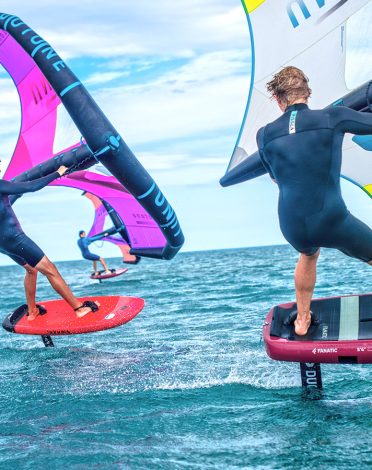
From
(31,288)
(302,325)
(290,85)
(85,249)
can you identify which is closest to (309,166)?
(290,85)

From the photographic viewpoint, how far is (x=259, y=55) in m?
6.46

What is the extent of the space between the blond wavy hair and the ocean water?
204 centimetres

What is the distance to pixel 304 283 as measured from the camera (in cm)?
460

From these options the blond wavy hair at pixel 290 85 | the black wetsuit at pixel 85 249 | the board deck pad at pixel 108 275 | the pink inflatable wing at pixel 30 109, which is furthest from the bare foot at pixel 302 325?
the board deck pad at pixel 108 275

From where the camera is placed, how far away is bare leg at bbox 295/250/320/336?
457 cm

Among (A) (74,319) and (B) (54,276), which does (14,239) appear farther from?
(A) (74,319)

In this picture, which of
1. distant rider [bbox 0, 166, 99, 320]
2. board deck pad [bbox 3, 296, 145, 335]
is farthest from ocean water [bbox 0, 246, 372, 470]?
distant rider [bbox 0, 166, 99, 320]

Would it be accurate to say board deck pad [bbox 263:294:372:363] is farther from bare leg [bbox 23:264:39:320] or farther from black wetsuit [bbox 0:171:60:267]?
bare leg [bbox 23:264:39:320]

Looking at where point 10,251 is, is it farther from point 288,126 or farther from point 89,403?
point 288,126

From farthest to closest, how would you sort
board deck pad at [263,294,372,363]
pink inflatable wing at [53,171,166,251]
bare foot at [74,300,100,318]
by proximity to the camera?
1. pink inflatable wing at [53,171,166,251]
2. bare foot at [74,300,100,318]
3. board deck pad at [263,294,372,363]

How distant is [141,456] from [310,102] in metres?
3.54

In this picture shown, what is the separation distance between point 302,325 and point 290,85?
65.2 inches

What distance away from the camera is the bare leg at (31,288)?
773 cm

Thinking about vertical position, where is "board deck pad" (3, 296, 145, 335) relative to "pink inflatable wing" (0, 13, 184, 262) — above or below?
below
